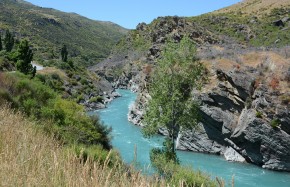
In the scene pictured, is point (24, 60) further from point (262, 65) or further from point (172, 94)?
point (262, 65)

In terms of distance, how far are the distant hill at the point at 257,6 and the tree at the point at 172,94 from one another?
4138 inches

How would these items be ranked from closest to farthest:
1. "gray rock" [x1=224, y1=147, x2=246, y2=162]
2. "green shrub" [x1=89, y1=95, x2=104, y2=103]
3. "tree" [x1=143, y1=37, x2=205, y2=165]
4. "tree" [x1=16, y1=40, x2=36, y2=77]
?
"tree" [x1=143, y1=37, x2=205, y2=165]
"gray rock" [x1=224, y1=147, x2=246, y2=162]
"tree" [x1=16, y1=40, x2=36, y2=77]
"green shrub" [x1=89, y1=95, x2=104, y2=103]

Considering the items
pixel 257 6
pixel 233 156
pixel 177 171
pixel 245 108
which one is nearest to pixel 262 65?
pixel 245 108

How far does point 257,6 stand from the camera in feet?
480

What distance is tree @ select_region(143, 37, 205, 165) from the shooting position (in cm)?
3459

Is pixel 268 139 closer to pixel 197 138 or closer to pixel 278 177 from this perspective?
pixel 278 177

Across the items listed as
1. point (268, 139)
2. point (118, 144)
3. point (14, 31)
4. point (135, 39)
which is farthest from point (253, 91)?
point (135, 39)

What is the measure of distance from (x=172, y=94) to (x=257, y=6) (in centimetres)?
12314

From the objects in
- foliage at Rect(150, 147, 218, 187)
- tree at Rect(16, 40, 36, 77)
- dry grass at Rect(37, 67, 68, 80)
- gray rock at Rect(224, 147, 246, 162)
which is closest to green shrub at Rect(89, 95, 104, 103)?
dry grass at Rect(37, 67, 68, 80)

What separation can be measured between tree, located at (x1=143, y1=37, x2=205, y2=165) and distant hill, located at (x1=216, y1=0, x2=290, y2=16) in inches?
4138

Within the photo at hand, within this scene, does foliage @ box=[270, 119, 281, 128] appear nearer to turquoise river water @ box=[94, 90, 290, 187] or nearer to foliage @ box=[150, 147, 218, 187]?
turquoise river water @ box=[94, 90, 290, 187]

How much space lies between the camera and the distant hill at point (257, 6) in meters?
135

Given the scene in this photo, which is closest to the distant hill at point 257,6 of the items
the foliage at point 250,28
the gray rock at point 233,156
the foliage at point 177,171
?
the foliage at point 250,28

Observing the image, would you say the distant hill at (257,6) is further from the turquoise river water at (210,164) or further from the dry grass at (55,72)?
the turquoise river water at (210,164)
